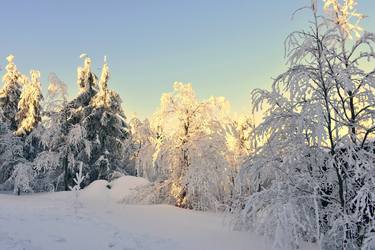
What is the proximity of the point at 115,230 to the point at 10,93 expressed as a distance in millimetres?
22459

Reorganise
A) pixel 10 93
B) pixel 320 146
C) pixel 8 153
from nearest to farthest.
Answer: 1. pixel 320 146
2. pixel 8 153
3. pixel 10 93

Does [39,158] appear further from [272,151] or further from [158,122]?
[272,151]

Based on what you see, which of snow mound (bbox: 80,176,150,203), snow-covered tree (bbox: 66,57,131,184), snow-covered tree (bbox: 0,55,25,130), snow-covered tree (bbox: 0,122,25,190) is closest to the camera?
snow mound (bbox: 80,176,150,203)

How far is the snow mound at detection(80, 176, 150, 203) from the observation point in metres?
20.6

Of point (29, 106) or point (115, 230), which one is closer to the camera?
point (115, 230)

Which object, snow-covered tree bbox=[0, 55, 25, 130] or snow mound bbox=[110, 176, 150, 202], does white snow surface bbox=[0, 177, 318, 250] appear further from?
snow-covered tree bbox=[0, 55, 25, 130]

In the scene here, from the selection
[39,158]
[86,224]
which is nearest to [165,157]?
[86,224]

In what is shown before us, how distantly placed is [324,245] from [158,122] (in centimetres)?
1114

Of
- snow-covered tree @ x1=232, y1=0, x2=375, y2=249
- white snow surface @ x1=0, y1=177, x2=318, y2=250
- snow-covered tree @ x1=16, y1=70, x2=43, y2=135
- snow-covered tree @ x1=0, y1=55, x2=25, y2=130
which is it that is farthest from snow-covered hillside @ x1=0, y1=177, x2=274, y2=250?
snow-covered tree @ x1=0, y1=55, x2=25, y2=130

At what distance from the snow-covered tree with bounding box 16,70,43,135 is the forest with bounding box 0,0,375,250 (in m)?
0.09

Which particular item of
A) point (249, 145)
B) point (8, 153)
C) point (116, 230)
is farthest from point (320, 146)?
point (8, 153)

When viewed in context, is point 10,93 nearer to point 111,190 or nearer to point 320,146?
point 111,190

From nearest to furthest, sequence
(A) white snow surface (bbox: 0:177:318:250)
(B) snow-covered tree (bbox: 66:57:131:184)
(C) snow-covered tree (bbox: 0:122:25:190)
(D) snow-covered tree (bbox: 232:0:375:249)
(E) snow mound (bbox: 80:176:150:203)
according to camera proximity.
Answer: (D) snow-covered tree (bbox: 232:0:375:249) < (A) white snow surface (bbox: 0:177:318:250) < (E) snow mound (bbox: 80:176:150:203) < (C) snow-covered tree (bbox: 0:122:25:190) < (B) snow-covered tree (bbox: 66:57:131:184)

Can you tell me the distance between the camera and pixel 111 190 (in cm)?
2139
